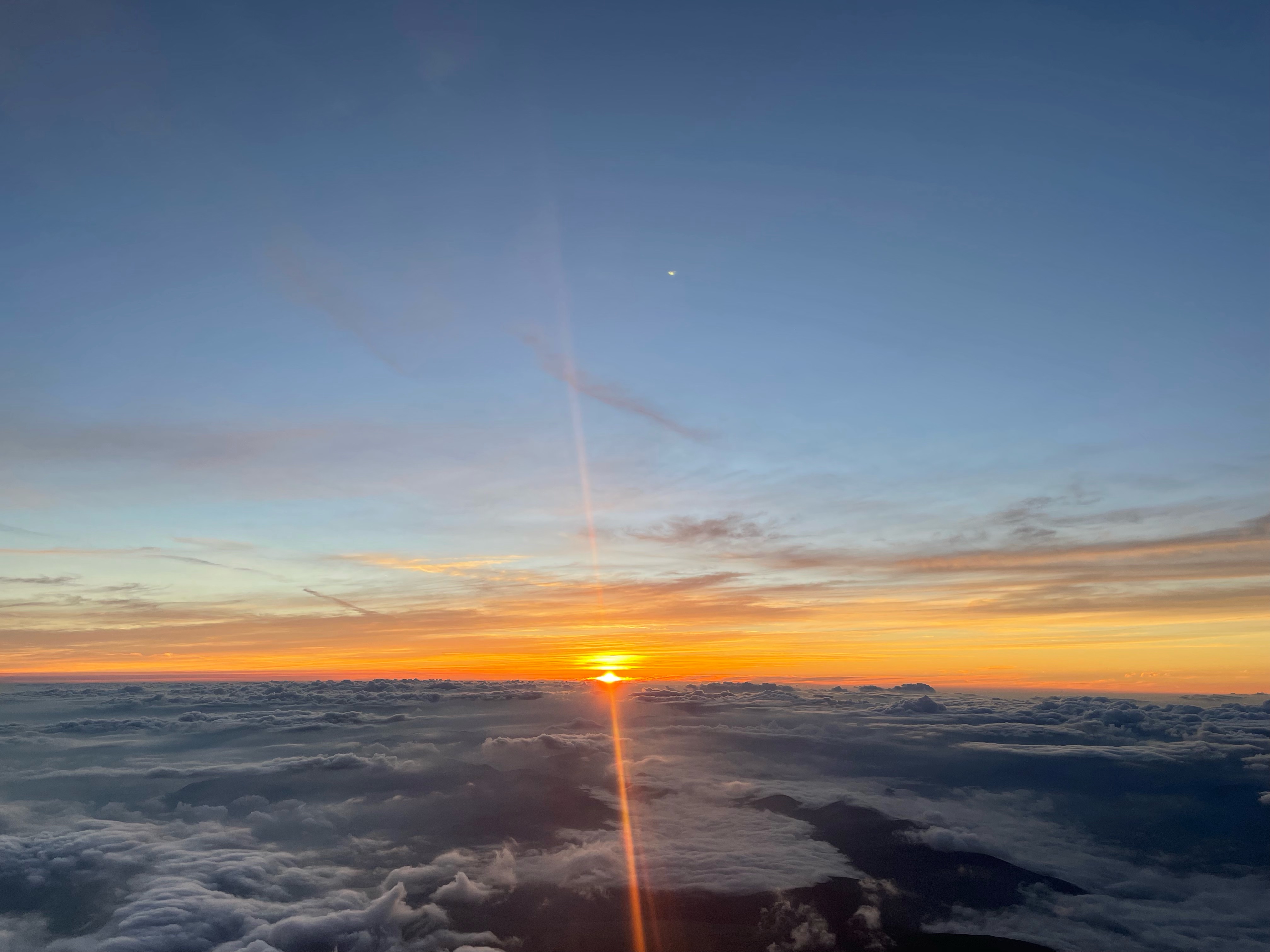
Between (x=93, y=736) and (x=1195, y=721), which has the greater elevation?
(x=1195, y=721)

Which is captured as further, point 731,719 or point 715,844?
point 731,719

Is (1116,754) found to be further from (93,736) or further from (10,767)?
(93,736)

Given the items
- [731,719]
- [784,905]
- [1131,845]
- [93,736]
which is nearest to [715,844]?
[784,905]

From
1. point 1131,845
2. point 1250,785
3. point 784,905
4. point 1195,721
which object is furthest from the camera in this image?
point 1195,721

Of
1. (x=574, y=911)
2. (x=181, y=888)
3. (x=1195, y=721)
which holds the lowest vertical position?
(x=574, y=911)

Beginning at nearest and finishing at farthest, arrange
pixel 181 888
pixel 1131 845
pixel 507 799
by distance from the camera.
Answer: pixel 181 888 → pixel 1131 845 → pixel 507 799
